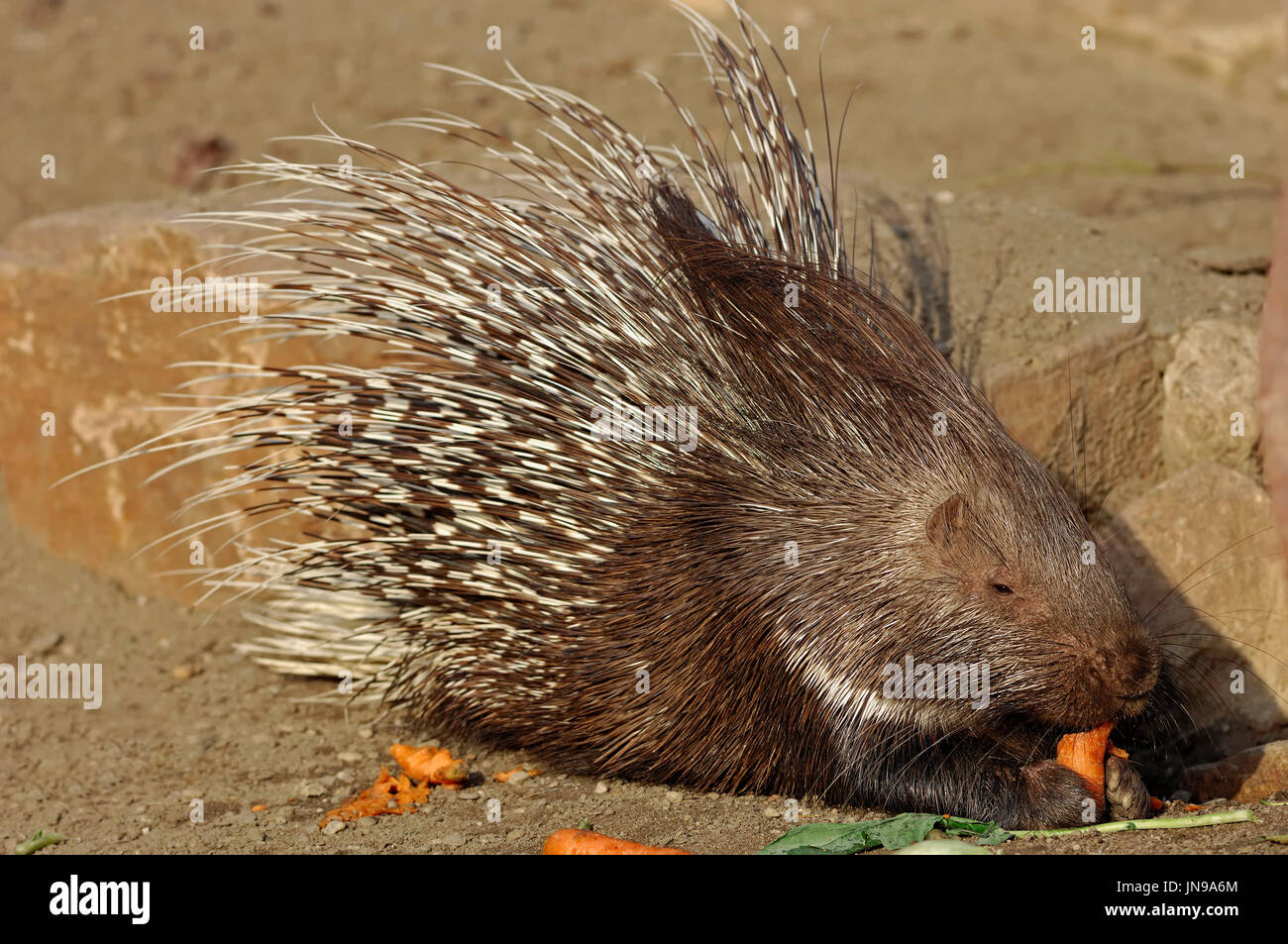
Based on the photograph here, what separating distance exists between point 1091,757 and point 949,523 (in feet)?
2.01

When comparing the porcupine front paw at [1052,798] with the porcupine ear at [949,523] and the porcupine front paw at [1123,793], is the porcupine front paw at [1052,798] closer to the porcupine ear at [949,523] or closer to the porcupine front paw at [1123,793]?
the porcupine front paw at [1123,793]

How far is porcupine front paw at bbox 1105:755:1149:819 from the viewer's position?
9.59 ft

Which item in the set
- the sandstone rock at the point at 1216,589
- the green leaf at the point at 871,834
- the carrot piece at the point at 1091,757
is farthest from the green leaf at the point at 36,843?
the sandstone rock at the point at 1216,589

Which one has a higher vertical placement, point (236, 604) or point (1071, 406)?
point (1071, 406)

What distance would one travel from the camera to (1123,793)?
2.93 meters

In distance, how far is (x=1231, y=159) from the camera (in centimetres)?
629

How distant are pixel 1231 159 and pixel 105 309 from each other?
510 cm

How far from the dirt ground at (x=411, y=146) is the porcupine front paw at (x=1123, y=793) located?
19cm

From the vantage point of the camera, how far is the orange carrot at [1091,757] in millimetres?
2867

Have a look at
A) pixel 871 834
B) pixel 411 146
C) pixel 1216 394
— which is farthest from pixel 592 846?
pixel 411 146

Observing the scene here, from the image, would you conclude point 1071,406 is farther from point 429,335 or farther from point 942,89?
point 942,89

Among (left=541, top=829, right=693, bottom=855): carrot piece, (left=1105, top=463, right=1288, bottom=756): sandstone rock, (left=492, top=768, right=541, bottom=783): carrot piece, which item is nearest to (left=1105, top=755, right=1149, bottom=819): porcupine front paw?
(left=1105, top=463, right=1288, bottom=756): sandstone rock
